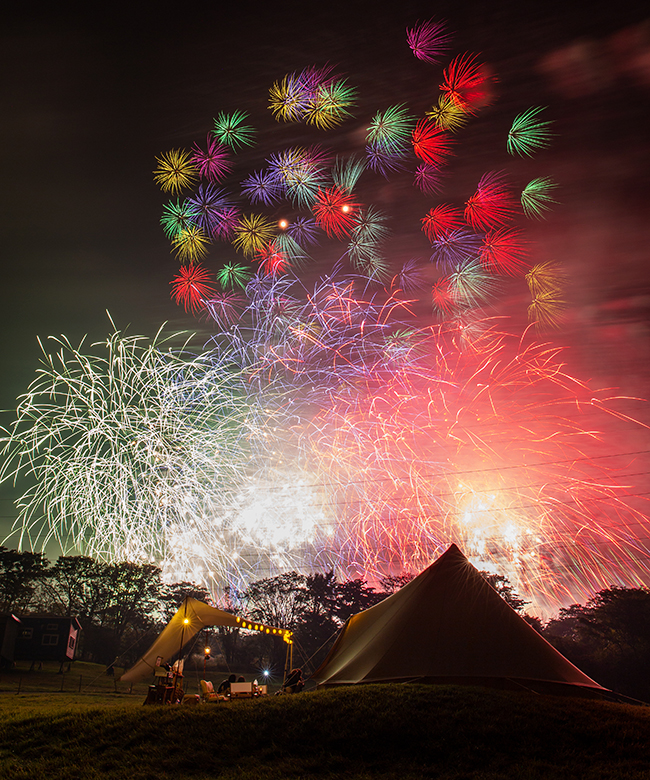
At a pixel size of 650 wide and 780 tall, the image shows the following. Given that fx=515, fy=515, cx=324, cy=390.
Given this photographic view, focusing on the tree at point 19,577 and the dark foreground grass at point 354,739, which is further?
the tree at point 19,577

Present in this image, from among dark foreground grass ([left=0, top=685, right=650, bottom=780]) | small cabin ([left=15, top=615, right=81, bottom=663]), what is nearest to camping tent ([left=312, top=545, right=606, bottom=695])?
dark foreground grass ([left=0, top=685, right=650, bottom=780])

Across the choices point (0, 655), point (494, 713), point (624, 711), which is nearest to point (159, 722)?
point (494, 713)

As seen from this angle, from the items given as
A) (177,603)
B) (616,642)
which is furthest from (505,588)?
(177,603)

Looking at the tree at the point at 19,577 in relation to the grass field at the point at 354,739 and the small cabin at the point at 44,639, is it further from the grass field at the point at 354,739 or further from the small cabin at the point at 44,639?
the grass field at the point at 354,739

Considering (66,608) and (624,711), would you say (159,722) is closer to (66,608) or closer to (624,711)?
(624,711)

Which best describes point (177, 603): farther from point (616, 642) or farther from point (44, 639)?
point (616, 642)

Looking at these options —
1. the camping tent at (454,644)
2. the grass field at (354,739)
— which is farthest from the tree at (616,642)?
the grass field at (354,739)
